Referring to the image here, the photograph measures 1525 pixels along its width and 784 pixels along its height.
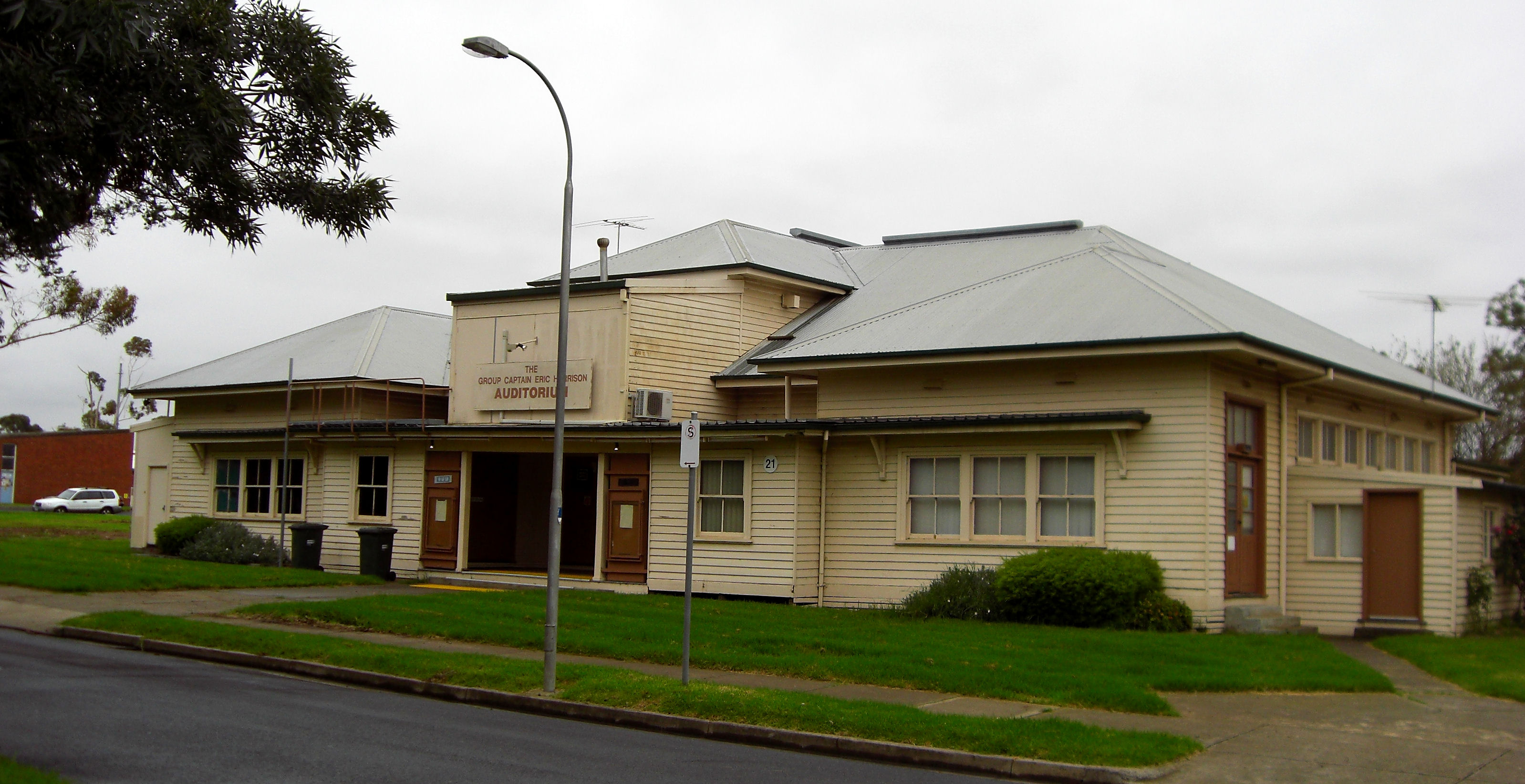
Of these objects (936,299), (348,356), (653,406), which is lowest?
(653,406)

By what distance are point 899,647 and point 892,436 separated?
23.3 feet

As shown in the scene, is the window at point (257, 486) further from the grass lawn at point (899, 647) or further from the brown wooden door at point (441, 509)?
the grass lawn at point (899, 647)

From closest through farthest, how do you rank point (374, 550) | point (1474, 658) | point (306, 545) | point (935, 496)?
point (1474, 658) → point (935, 496) → point (374, 550) → point (306, 545)

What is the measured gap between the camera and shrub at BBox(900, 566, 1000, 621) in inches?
821

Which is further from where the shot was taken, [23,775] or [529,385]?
[529,385]

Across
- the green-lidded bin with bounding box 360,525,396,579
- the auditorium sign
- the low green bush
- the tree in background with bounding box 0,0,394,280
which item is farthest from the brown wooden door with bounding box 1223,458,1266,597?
the low green bush

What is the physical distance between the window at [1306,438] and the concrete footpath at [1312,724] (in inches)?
269

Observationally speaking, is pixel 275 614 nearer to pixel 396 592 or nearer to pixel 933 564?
pixel 396 592

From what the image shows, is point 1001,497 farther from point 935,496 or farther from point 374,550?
point 374,550

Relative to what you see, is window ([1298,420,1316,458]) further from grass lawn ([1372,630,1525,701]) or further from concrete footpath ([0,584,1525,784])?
concrete footpath ([0,584,1525,784])

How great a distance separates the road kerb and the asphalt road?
22cm

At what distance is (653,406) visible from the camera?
24.9m

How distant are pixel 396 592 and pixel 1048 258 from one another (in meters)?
14.5

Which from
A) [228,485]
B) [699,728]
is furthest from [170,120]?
[228,485]
